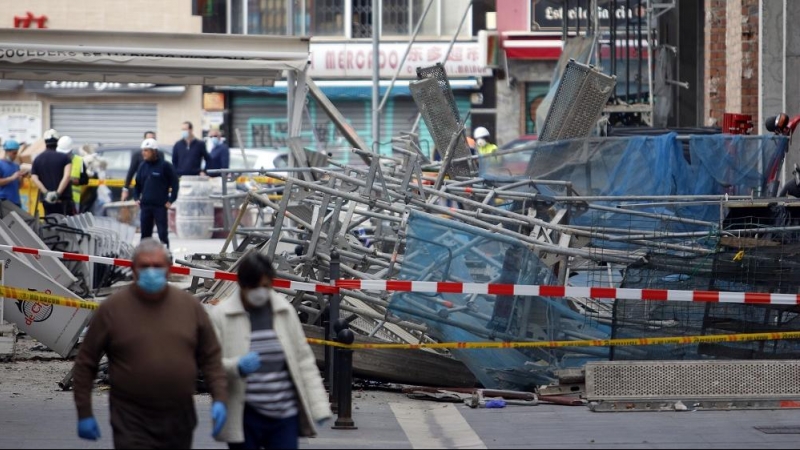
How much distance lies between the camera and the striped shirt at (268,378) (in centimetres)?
634

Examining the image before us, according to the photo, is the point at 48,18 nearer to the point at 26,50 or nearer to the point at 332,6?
the point at 332,6

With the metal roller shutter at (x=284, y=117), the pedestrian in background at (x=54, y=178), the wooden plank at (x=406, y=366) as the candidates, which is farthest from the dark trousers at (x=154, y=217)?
the metal roller shutter at (x=284, y=117)

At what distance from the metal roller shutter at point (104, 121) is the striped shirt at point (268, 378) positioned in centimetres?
3530

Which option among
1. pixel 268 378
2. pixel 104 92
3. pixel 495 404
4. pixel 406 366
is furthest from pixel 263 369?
pixel 104 92

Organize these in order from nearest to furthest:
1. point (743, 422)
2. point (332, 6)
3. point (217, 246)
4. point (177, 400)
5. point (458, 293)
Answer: point (177, 400) → point (743, 422) → point (458, 293) → point (217, 246) → point (332, 6)

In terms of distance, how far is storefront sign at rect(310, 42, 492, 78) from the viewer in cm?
4050

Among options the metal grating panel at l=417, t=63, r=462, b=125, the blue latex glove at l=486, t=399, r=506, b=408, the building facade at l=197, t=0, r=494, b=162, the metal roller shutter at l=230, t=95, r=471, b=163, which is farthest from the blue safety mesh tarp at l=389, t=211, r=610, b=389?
the metal roller shutter at l=230, t=95, r=471, b=163

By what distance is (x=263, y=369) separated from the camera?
6383 mm

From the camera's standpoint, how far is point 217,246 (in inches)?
969

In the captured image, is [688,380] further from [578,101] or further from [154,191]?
[154,191]

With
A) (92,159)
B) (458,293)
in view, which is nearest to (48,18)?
(92,159)

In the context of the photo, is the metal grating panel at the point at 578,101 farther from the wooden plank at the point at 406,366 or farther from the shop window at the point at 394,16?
the shop window at the point at 394,16

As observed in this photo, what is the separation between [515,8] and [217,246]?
1721 cm

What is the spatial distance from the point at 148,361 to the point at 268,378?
1.85 ft
